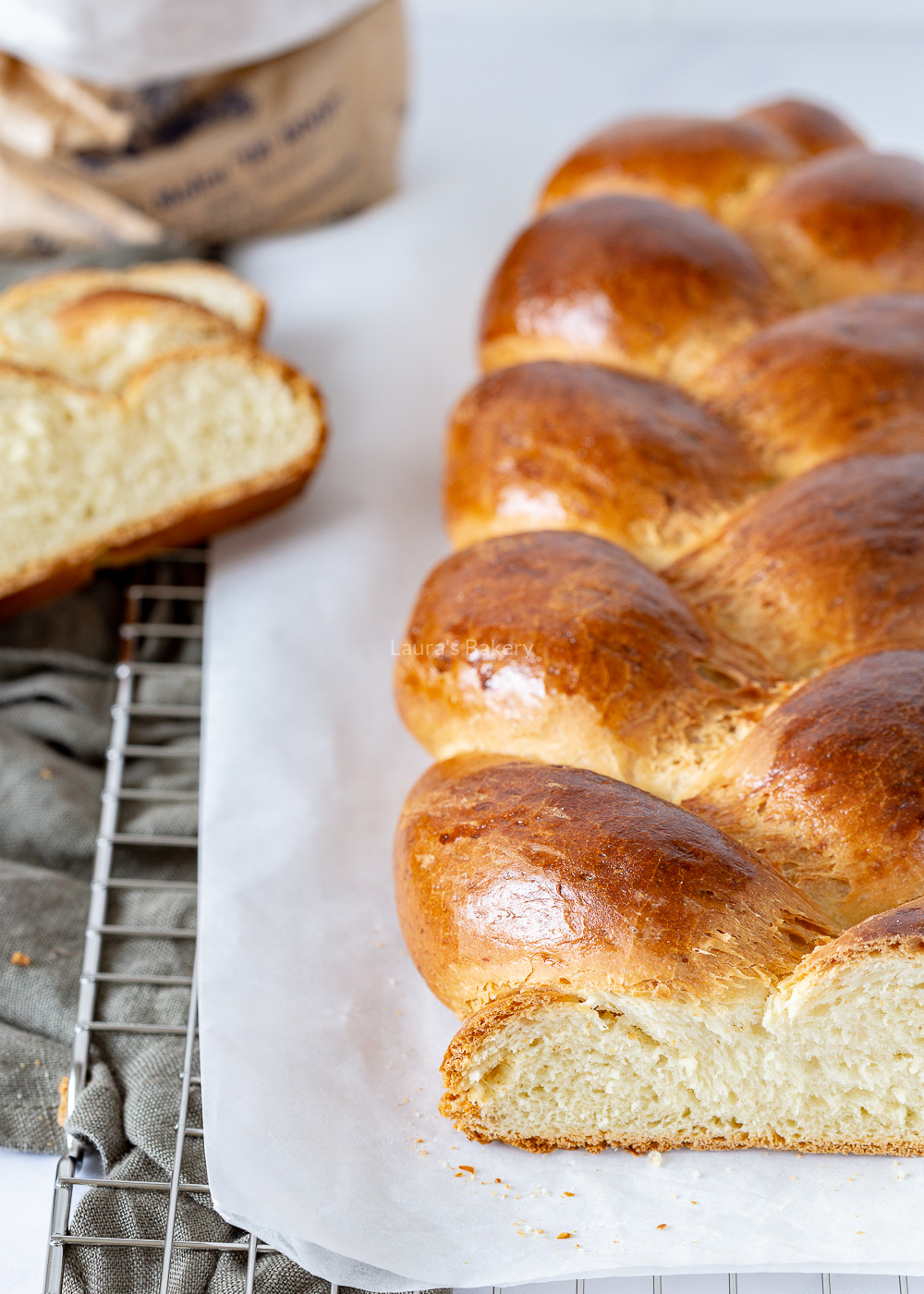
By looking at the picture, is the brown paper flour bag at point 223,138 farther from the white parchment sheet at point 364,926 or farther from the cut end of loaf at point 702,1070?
the cut end of loaf at point 702,1070

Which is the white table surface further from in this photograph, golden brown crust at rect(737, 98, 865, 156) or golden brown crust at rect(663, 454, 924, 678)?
golden brown crust at rect(663, 454, 924, 678)

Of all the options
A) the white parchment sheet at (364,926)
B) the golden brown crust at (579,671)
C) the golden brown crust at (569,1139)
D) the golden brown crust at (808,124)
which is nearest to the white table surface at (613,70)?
the white parchment sheet at (364,926)

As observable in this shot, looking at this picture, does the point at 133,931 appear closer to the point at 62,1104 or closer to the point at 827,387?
the point at 62,1104

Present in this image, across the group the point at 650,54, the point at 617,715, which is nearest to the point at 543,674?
the point at 617,715

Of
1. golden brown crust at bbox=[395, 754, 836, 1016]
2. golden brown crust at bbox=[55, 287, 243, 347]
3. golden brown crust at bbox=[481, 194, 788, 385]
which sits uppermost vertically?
golden brown crust at bbox=[481, 194, 788, 385]

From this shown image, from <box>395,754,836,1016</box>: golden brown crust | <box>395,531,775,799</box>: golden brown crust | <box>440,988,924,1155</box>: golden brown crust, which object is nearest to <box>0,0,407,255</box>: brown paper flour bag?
<box>395,531,775,799</box>: golden brown crust

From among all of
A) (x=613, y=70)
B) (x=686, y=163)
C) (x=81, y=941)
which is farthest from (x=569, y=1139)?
(x=613, y=70)
